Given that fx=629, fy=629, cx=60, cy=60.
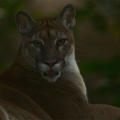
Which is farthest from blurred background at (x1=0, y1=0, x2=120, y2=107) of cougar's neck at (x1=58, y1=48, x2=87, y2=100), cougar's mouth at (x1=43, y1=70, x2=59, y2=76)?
cougar's mouth at (x1=43, y1=70, x2=59, y2=76)

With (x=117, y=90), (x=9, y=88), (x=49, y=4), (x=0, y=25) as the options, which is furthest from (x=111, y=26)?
(x=49, y=4)

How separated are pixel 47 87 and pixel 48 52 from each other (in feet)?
1.93

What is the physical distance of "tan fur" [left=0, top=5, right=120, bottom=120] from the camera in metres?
8.78

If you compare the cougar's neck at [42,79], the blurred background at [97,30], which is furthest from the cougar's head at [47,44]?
the blurred background at [97,30]

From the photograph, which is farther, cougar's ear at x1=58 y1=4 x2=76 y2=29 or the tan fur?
cougar's ear at x1=58 y1=4 x2=76 y2=29

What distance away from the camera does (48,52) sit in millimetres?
8898

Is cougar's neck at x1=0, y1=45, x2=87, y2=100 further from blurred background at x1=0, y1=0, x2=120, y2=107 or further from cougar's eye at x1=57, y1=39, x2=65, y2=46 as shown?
blurred background at x1=0, y1=0, x2=120, y2=107

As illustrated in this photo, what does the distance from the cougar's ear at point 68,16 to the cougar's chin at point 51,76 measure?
925mm

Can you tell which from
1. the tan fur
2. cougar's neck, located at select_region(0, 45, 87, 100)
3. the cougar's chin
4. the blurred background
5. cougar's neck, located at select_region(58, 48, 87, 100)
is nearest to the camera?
the tan fur

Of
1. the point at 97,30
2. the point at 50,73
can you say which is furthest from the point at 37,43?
the point at 97,30

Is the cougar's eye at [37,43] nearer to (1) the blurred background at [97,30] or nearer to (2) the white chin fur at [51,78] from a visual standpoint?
Answer: (2) the white chin fur at [51,78]

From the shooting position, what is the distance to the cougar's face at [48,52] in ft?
29.1

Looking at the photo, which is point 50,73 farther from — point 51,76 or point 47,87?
point 47,87

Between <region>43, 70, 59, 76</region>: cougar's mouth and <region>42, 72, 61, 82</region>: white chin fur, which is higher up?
<region>43, 70, 59, 76</region>: cougar's mouth
